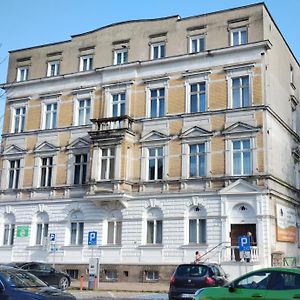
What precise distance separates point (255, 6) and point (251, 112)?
715cm

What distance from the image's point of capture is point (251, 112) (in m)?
30.2

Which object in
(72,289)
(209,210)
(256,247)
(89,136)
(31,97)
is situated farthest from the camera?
(31,97)

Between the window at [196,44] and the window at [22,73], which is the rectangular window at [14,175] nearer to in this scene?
the window at [22,73]

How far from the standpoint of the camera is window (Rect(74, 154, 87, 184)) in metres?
34.5

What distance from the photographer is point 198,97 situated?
32219 mm

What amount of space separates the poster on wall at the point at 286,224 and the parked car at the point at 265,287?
58.1 feet

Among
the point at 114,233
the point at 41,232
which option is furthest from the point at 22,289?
the point at 41,232

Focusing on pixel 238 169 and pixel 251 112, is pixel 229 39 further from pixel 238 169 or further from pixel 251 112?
pixel 238 169

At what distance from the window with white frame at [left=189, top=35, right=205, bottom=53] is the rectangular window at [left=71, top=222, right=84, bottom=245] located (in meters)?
14.4

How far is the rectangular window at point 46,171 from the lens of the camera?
35844 mm

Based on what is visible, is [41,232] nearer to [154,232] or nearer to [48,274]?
[154,232]

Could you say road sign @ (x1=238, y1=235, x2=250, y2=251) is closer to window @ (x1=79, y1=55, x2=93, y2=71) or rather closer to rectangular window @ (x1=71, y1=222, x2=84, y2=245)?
rectangular window @ (x1=71, y1=222, x2=84, y2=245)

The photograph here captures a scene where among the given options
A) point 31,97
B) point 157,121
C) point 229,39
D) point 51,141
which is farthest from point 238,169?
point 31,97

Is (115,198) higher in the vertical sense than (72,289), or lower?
higher
